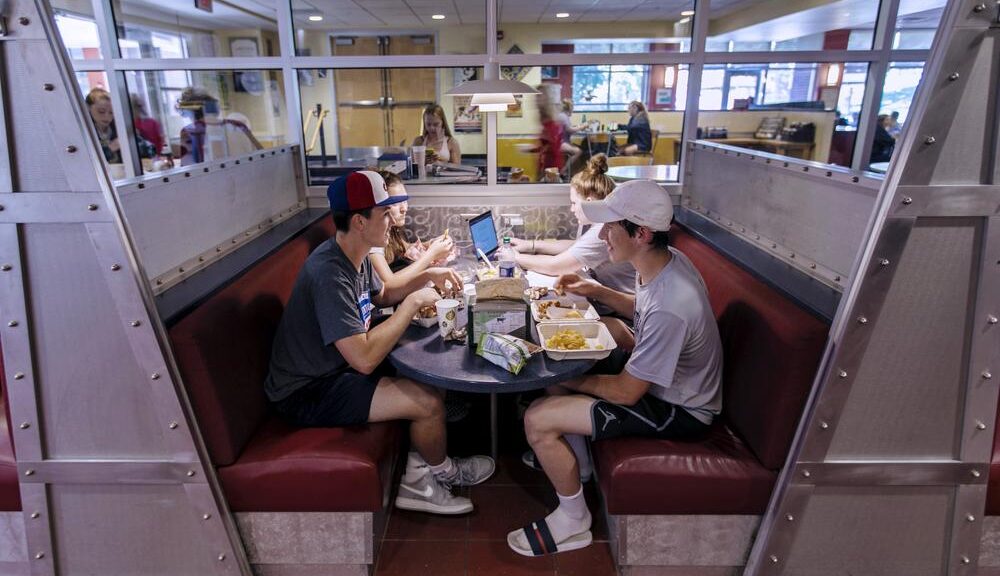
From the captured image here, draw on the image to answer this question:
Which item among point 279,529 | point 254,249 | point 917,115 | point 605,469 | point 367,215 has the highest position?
point 917,115

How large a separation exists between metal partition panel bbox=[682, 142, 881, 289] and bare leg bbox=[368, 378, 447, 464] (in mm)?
1535

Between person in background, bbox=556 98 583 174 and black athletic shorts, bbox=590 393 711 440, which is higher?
person in background, bbox=556 98 583 174

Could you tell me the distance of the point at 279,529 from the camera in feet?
6.64

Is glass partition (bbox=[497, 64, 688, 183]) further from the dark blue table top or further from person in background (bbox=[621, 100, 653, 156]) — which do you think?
the dark blue table top

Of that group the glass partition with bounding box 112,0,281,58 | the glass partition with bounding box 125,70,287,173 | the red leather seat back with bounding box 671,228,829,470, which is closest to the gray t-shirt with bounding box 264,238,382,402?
the glass partition with bounding box 125,70,287,173

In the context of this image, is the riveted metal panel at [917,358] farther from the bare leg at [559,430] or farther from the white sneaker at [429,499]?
the white sneaker at [429,499]

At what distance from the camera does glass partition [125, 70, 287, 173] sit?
14.5 feet

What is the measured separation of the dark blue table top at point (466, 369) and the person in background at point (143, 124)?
306 centimetres

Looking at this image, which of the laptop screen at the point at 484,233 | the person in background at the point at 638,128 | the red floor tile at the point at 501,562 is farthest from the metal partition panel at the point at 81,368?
the person in background at the point at 638,128

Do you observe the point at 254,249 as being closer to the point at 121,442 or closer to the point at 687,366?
the point at 121,442

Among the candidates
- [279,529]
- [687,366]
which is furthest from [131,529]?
[687,366]

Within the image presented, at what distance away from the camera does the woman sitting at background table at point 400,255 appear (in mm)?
2777

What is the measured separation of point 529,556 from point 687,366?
935 millimetres

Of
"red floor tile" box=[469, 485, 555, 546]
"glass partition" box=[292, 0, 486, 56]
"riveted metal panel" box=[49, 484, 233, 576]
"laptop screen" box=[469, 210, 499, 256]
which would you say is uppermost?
"glass partition" box=[292, 0, 486, 56]
